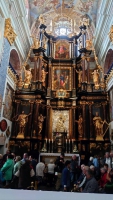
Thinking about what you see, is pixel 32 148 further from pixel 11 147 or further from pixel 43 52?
pixel 43 52

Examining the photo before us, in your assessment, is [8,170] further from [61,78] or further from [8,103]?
[61,78]

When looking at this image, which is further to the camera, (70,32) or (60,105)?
(70,32)

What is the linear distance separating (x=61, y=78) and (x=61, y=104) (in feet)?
9.05

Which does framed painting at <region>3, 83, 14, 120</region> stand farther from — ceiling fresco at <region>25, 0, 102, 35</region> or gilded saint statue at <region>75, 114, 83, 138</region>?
ceiling fresco at <region>25, 0, 102, 35</region>

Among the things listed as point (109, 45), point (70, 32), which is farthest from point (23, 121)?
point (70, 32)

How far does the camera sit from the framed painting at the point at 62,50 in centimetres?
1697

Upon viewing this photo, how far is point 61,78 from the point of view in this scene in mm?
15625

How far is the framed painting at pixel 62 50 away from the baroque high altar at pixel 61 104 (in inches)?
4.0

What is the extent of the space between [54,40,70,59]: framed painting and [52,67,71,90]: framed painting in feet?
5.37

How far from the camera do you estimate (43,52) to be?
15.9 metres

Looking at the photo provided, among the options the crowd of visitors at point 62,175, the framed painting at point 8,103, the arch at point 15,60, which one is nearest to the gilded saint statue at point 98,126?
the crowd of visitors at point 62,175

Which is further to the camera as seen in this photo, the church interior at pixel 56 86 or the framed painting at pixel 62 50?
the framed painting at pixel 62 50

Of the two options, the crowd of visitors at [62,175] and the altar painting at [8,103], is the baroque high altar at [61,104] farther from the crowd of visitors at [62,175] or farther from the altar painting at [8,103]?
the crowd of visitors at [62,175]

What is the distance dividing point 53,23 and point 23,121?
12.1m
